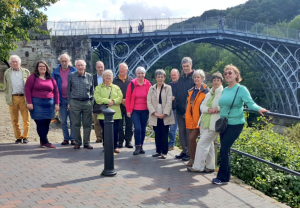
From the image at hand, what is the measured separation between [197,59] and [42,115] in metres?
57.9

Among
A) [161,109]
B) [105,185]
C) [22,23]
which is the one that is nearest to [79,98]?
[161,109]

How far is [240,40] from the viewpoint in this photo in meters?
33.3

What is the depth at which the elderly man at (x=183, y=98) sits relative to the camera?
6.19m

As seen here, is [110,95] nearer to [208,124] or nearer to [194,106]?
[194,106]

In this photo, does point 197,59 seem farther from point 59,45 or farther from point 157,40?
point 59,45

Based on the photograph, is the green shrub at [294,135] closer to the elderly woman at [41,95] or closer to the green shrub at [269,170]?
the green shrub at [269,170]

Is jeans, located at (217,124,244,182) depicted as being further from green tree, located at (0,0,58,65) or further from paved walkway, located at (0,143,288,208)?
green tree, located at (0,0,58,65)

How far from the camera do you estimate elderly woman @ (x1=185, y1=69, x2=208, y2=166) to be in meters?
5.62

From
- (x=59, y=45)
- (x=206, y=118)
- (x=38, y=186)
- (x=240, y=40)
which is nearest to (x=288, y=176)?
(x=206, y=118)

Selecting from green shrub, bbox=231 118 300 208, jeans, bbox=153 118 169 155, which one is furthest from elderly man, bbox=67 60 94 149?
green shrub, bbox=231 118 300 208

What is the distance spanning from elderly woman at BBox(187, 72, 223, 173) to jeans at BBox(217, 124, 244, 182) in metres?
0.37

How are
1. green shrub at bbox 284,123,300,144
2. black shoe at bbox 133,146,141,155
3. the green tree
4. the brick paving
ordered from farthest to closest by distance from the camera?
green shrub at bbox 284,123,300,144, the green tree, black shoe at bbox 133,146,141,155, the brick paving

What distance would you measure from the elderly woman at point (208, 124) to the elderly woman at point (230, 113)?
0.34 metres

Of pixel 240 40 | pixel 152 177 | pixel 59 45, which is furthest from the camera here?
pixel 240 40
